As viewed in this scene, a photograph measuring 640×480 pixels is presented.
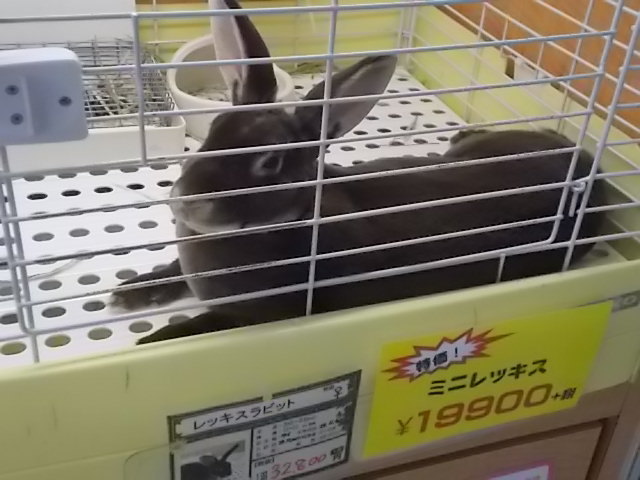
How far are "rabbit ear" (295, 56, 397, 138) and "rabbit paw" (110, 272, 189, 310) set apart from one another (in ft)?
0.78

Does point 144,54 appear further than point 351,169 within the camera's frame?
Yes

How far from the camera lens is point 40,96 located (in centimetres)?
51

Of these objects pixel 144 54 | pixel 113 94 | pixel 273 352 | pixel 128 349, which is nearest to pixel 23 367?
pixel 128 349

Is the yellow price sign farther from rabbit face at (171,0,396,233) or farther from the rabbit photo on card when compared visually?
rabbit face at (171,0,396,233)

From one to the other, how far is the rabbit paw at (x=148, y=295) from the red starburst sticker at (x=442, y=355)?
0.92 ft

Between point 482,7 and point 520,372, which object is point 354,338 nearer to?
point 520,372

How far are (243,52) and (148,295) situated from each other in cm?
30

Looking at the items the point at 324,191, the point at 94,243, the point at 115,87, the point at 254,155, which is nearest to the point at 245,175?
the point at 254,155

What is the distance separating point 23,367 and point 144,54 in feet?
2.33

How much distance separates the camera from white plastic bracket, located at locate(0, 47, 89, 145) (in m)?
0.50

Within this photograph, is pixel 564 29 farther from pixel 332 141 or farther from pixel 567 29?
pixel 332 141

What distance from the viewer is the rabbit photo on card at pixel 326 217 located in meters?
0.75

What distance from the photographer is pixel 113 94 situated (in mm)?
1108

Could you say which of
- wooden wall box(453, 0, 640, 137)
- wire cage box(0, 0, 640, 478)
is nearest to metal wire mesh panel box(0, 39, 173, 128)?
wire cage box(0, 0, 640, 478)
